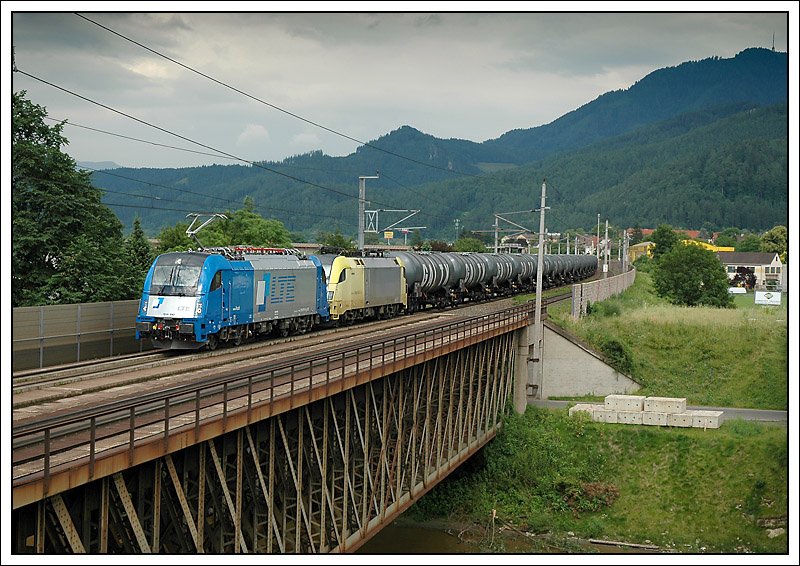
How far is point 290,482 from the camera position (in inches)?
695

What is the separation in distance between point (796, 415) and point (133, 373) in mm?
16025

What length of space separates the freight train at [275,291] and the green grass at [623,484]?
8.56 m

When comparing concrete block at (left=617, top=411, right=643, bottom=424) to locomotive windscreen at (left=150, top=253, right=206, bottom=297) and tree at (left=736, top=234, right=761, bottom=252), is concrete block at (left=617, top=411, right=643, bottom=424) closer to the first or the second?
locomotive windscreen at (left=150, top=253, right=206, bottom=297)

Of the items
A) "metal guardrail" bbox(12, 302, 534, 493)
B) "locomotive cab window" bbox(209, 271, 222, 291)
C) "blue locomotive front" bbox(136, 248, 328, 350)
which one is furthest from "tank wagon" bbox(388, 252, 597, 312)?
"metal guardrail" bbox(12, 302, 534, 493)

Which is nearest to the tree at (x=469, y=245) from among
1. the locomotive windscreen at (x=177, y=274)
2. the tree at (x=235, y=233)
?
the tree at (x=235, y=233)

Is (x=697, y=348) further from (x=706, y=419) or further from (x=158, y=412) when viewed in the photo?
(x=158, y=412)

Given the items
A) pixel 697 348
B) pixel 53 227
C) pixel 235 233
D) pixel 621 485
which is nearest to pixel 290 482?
pixel 53 227

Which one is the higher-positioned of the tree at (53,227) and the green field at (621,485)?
the tree at (53,227)

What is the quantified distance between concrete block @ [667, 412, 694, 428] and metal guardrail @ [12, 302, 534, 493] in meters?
14.9

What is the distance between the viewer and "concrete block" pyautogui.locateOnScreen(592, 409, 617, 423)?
123 feet

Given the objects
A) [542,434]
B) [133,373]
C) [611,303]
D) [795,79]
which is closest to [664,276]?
[611,303]

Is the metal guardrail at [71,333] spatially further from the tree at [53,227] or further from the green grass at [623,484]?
the green grass at [623,484]

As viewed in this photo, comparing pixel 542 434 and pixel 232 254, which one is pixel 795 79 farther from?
pixel 542 434

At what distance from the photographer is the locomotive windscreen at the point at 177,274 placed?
26.6 meters
